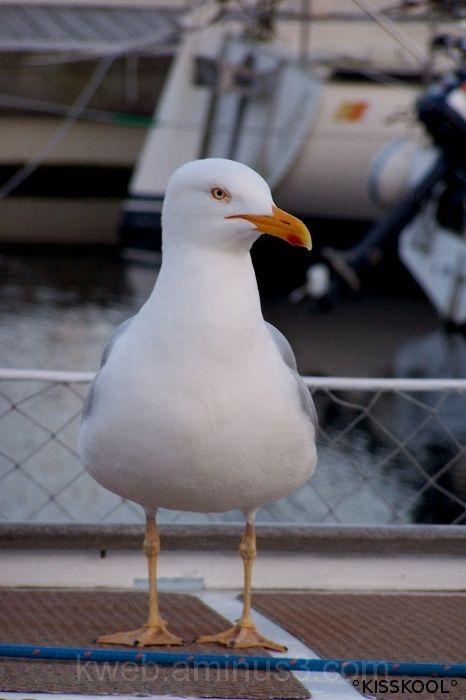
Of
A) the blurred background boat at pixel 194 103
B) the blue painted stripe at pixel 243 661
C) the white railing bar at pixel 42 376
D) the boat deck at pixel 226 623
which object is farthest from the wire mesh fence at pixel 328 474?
the blurred background boat at pixel 194 103

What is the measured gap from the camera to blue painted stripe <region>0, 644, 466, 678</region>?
2838mm

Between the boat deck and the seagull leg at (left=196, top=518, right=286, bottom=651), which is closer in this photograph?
the boat deck

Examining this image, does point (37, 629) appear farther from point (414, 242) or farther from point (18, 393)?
point (414, 242)

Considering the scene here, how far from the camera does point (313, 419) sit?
3.18 meters

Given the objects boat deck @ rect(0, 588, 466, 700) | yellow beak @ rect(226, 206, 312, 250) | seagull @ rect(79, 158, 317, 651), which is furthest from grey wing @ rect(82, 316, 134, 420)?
boat deck @ rect(0, 588, 466, 700)

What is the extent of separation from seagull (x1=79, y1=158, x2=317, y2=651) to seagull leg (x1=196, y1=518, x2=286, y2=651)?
253mm

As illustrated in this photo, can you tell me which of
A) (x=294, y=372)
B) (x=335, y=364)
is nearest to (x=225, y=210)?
(x=294, y=372)

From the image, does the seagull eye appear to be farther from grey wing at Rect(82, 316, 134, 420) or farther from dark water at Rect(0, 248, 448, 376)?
dark water at Rect(0, 248, 448, 376)

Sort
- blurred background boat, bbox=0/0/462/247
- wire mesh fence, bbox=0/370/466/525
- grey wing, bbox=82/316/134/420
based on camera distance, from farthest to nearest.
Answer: blurred background boat, bbox=0/0/462/247
wire mesh fence, bbox=0/370/466/525
grey wing, bbox=82/316/134/420

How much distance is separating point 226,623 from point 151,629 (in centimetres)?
24

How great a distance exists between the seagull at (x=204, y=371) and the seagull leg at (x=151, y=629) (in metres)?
0.23

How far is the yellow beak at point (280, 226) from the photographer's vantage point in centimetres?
278

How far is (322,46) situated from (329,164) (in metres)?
2.71

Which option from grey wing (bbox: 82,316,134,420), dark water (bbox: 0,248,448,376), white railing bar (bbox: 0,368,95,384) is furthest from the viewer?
dark water (bbox: 0,248,448,376)
